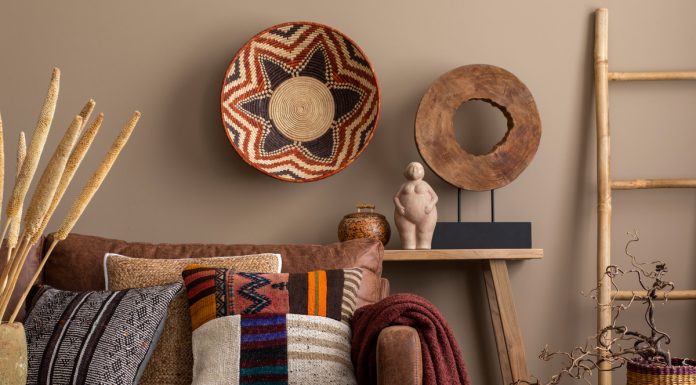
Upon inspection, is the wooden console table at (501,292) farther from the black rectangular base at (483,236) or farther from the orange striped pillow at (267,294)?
the orange striped pillow at (267,294)

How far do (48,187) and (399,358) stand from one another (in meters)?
0.87

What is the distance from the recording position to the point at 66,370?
→ 1.80 m

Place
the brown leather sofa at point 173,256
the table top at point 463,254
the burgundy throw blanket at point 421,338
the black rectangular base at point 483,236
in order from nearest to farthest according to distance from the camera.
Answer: the burgundy throw blanket at point 421,338 < the brown leather sofa at point 173,256 < the table top at point 463,254 < the black rectangular base at point 483,236

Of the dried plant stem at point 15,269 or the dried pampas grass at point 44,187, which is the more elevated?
the dried pampas grass at point 44,187

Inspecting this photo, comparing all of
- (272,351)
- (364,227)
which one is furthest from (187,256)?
(364,227)

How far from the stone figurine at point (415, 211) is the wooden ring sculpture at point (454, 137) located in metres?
0.10

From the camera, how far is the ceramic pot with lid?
2.57 metres

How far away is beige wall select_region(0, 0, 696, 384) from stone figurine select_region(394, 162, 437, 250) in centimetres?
22

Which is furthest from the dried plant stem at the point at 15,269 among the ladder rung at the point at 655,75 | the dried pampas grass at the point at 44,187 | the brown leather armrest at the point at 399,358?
the ladder rung at the point at 655,75

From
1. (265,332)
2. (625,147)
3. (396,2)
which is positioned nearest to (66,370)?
(265,332)

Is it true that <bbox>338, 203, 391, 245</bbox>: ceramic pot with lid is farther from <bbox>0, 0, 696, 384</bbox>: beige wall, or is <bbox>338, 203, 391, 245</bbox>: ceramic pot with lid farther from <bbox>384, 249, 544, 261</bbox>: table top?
<bbox>0, 0, 696, 384</bbox>: beige wall

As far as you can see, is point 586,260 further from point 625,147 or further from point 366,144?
point 366,144

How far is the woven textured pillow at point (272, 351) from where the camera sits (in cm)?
178

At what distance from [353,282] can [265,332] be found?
273mm
